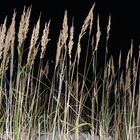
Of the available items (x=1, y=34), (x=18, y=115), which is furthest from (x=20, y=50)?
(x=18, y=115)

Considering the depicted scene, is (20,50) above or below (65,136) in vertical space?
above

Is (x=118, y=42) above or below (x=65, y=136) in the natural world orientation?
above

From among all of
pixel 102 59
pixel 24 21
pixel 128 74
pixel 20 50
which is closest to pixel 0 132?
pixel 20 50

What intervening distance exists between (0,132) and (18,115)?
234 mm

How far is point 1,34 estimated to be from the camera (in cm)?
164

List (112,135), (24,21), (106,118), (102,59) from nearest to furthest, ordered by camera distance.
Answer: (24,21) → (106,118) → (112,135) → (102,59)

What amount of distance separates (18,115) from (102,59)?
12.3 feet

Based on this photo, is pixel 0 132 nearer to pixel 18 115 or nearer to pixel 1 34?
pixel 18 115

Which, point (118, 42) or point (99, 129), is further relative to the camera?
point (118, 42)

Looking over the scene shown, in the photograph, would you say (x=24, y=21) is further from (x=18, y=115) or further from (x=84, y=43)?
(x=84, y=43)

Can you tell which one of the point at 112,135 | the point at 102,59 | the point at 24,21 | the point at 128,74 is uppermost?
the point at 102,59

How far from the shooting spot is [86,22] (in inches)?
66.2

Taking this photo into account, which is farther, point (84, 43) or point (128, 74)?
point (84, 43)

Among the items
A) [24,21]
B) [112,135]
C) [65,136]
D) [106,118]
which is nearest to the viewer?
[24,21]
